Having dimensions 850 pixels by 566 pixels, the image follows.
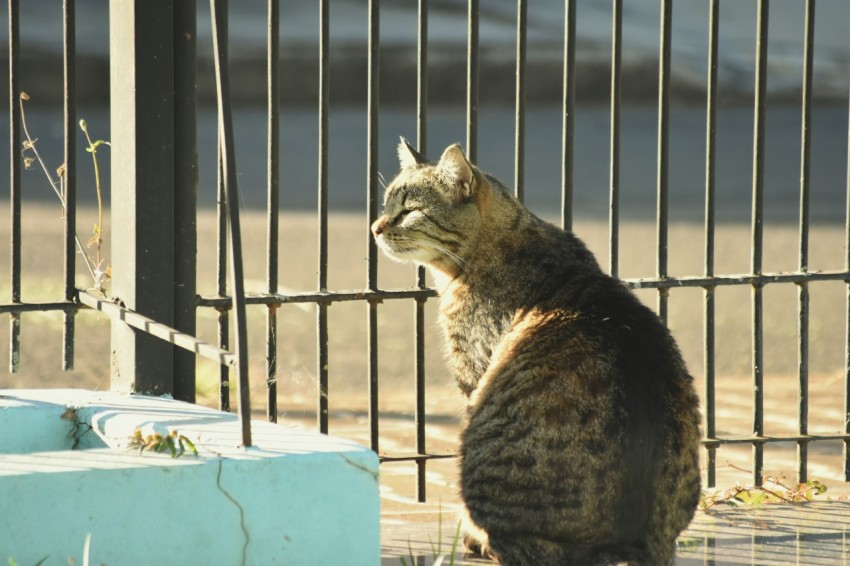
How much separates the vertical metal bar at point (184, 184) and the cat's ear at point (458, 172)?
2.84 ft

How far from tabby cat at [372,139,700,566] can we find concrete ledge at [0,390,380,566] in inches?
20.5

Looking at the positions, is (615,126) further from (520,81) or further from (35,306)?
(35,306)

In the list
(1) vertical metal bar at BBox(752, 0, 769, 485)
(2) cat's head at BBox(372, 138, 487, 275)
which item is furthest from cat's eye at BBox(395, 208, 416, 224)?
(1) vertical metal bar at BBox(752, 0, 769, 485)

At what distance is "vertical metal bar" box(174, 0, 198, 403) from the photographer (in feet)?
12.3

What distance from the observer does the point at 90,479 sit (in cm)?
265

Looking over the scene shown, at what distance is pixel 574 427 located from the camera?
125 inches

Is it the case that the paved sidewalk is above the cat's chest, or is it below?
below

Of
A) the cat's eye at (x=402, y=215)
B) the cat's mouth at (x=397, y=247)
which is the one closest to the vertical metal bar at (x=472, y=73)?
the cat's eye at (x=402, y=215)

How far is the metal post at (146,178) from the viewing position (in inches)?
144

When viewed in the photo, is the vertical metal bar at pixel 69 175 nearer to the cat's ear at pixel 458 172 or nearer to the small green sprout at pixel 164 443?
the small green sprout at pixel 164 443

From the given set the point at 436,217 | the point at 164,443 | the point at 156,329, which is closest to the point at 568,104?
the point at 436,217

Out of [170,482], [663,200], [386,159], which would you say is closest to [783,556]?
[663,200]

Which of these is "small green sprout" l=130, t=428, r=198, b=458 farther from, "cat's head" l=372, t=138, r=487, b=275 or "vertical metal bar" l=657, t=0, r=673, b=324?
"vertical metal bar" l=657, t=0, r=673, b=324

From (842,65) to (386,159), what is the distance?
7719 mm
